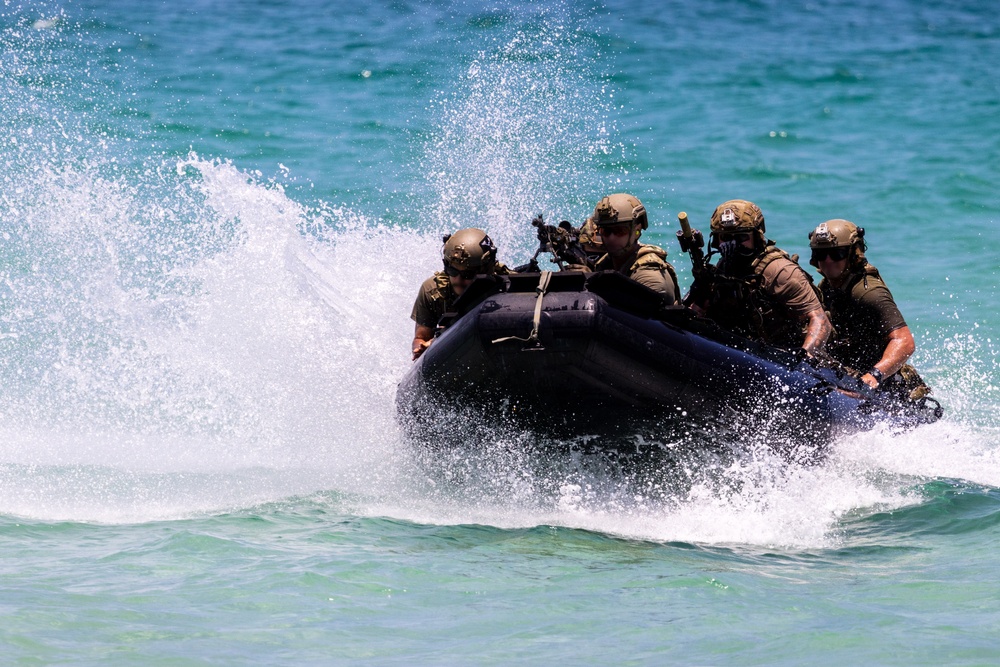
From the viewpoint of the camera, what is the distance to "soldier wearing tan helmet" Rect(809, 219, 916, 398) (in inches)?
336

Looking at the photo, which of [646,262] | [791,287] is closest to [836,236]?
[791,287]

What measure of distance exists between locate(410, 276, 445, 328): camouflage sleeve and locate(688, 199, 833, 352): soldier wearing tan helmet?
1.70m

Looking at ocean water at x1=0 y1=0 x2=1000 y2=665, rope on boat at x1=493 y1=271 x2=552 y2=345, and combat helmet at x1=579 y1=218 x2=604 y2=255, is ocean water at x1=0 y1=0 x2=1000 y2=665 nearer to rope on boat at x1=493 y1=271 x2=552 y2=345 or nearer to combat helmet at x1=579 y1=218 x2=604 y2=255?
rope on boat at x1=493 y1=271 x2=552 y2=345

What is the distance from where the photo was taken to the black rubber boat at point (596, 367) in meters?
6.93

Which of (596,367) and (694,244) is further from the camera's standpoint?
(694,244)

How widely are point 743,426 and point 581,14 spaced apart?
20060 millimetres

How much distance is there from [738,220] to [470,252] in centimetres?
165

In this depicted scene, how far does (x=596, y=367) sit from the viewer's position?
6.98m

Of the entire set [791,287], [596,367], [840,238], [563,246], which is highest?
[840,238]

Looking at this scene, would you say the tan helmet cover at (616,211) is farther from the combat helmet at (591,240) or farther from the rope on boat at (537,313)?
the rope on boat at (537,313)

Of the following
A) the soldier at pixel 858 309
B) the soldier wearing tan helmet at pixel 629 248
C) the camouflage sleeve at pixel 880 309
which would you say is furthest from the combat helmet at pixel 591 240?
the camouflage sleeve at pixel 880 309

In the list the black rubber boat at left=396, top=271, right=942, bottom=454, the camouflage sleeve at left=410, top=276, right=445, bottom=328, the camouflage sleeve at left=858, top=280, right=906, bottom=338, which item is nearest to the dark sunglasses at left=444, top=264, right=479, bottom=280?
the camouflage sleeve at left=410, top=276, right=445, bottom=328

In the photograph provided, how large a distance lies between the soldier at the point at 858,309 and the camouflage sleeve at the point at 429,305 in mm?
2455

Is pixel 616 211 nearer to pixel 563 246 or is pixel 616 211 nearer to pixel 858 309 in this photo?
pixel 563 246
